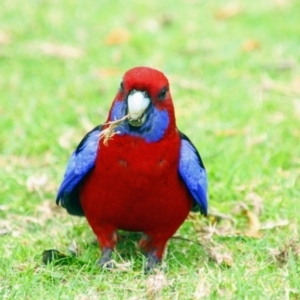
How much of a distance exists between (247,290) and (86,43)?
4.92 m

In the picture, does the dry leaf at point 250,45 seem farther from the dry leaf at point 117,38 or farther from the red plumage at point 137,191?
the red plumage at point 137,191

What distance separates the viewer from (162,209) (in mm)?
3773

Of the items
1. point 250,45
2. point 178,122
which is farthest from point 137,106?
point 250,45

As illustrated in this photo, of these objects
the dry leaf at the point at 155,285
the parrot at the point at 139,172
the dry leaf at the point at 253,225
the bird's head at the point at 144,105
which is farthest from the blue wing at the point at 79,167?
the dry leaf at the point at 253,225

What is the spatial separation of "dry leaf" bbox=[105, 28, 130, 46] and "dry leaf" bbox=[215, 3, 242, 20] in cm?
121

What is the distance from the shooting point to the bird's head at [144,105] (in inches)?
139

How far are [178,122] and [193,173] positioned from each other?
Result: 2.16 m

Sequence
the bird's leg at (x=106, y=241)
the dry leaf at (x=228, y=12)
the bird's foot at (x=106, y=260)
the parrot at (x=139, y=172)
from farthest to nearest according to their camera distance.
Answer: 1. the dry leaf at (x=228, y=12)
2. the bird's leg at (x=106, y=241)
3. the bird's foot at (x=106, y=260)
4. the parrot at (x=139, y=172)

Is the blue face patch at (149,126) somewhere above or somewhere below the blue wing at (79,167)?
above

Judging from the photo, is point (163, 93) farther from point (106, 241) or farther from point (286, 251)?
point (286, 251)

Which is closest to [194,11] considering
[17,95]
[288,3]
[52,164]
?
[288,3]

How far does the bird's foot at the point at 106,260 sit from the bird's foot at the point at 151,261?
0.18 meters

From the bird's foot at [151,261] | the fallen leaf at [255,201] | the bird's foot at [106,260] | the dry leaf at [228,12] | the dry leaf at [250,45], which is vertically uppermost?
the dry leaf at [228,12]

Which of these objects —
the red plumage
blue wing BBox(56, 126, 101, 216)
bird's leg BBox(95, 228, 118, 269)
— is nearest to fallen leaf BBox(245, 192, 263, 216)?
the red plumage
